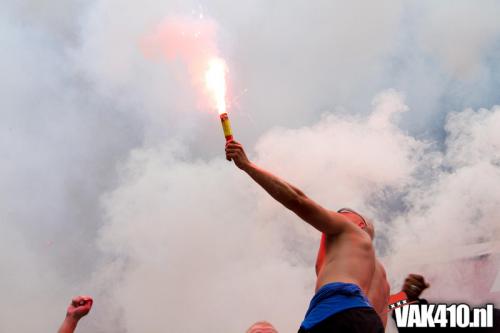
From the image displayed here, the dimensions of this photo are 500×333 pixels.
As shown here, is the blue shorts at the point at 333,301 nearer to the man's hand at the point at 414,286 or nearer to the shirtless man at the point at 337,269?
the shirtless man at the point at 337,269

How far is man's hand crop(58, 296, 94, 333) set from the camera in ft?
12.3

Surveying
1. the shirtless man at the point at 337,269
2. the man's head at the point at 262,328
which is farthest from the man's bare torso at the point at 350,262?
the man's head at the point at 262,328

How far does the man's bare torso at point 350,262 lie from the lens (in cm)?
378

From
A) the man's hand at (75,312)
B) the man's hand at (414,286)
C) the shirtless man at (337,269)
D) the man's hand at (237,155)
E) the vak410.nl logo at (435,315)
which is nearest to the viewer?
the shirtless man at (337,269)

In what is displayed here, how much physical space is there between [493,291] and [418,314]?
16.0 m

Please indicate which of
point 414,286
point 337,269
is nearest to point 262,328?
point 337,269

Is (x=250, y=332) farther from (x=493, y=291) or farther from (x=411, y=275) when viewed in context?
(x=493, y=291)

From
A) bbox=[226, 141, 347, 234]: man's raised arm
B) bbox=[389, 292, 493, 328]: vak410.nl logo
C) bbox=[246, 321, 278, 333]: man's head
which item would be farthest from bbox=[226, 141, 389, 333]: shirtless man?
bbox=[389, 292, 493, 328]: vak410.nl logo

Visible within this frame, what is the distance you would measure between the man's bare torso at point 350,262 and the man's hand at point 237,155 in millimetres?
938

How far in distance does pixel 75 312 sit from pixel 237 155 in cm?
182

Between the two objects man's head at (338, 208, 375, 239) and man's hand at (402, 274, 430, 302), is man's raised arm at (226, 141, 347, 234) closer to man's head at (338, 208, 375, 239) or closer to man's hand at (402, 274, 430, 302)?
man's head at (338, 208, 375, 239)

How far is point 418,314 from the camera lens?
713 cm

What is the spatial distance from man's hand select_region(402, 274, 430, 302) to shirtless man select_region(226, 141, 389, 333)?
2.60 m

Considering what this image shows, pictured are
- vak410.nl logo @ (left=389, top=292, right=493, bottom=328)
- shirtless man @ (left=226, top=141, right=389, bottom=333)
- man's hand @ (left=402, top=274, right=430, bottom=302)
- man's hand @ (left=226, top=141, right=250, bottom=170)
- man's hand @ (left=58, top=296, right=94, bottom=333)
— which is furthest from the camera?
vak410.nl logo @ (left=389, top=292, right=493, bottom=328)
